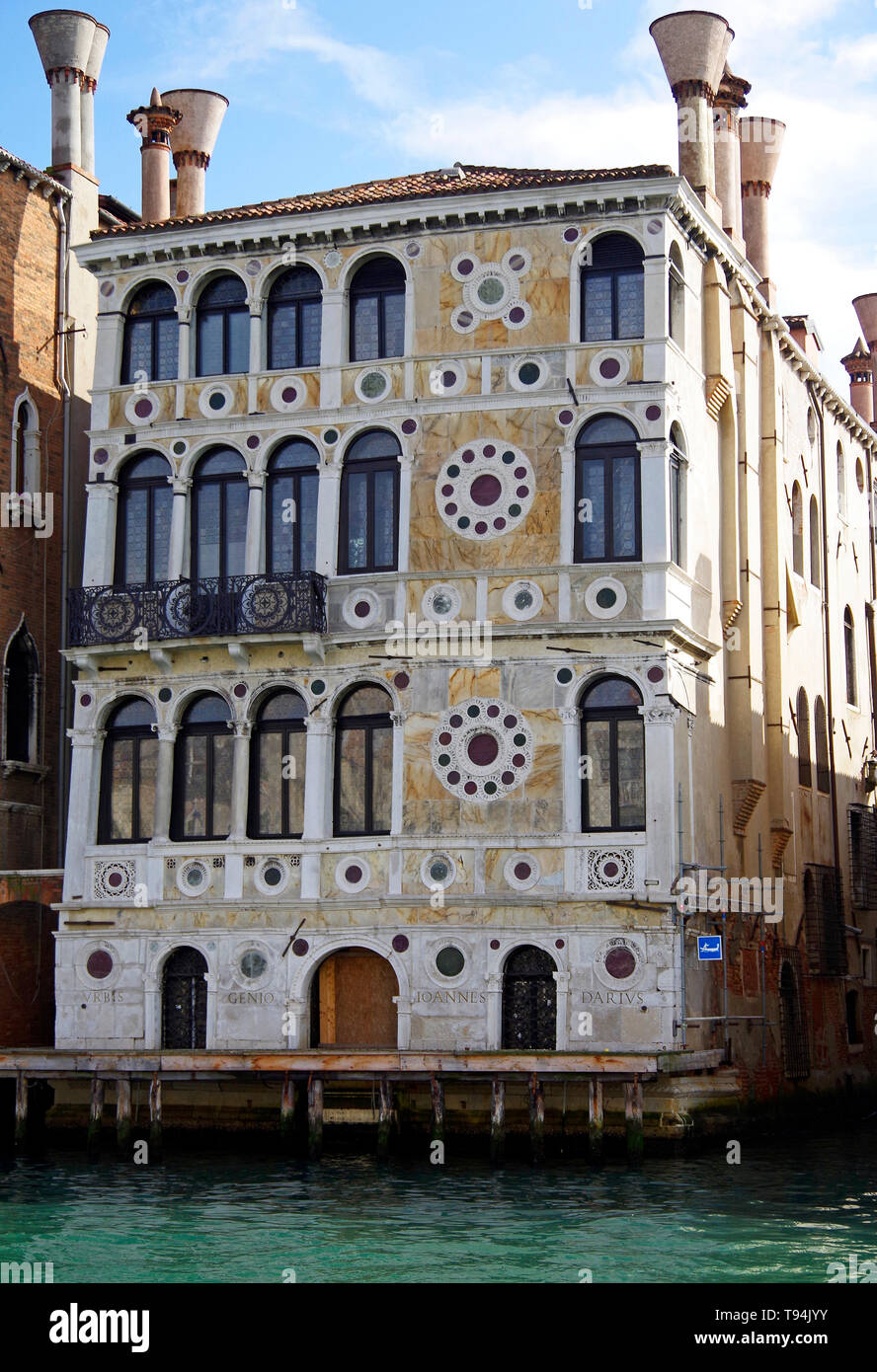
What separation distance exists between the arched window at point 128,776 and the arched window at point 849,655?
1543cm

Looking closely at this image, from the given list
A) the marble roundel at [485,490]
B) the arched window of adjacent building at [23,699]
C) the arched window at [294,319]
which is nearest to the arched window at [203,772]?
the arched window of adjacent building at [23,699]

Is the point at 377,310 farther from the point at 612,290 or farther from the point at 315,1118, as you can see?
the point at 315,1118

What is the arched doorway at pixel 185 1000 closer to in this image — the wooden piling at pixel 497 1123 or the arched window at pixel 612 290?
the wooden piling at pixel 497 1123

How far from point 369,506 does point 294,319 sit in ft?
10.6

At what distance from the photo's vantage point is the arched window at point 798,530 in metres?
37.1

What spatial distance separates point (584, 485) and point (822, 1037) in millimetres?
11426

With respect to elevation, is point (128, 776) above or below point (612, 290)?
below

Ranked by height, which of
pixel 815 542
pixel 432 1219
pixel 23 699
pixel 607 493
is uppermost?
pixel 815 542

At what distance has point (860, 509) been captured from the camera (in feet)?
141

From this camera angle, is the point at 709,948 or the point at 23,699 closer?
the point at 709,948

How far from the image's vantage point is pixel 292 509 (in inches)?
1212

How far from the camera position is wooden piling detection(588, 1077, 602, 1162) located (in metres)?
26.3

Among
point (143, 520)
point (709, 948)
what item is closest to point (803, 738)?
point (709, 948)

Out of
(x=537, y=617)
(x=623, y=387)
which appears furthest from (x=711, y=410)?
(x=537, y=617)
